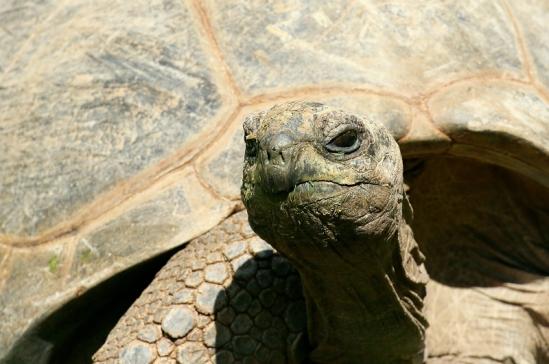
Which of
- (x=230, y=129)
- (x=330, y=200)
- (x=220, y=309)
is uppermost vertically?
(x=330, y=200)

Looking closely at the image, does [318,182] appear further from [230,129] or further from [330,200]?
[230,129]

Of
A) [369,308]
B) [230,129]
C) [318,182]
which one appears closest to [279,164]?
[318,182]

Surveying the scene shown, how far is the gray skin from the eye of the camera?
8.30 ft

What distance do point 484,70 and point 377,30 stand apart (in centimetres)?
42

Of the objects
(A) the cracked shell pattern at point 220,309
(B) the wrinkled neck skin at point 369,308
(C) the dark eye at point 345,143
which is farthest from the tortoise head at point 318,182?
(A) the cracked shell pattern at point 220,309

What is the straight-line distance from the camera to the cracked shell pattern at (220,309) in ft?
10.5

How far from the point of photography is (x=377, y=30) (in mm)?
3592

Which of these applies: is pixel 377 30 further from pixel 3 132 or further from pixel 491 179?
pixel 3 132

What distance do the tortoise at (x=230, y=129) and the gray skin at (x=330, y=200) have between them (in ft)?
1.22

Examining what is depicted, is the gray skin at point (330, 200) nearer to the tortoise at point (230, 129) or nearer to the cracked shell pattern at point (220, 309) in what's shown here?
the cracked shell pattern at point (220, 309)

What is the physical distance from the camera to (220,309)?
10.6 feet

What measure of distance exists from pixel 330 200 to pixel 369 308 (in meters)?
0.61

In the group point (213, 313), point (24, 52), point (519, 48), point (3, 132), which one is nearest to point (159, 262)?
point (213, 313)

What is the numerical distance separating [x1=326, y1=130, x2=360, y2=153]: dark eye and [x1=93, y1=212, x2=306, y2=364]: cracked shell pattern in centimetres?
77
